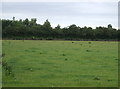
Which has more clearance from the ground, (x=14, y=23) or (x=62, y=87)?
(x=14, y=23)

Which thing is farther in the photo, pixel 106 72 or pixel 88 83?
pixel 106 72

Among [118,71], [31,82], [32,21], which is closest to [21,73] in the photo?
[31,82]

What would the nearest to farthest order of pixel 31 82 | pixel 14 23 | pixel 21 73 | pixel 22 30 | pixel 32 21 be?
pixel 31 82 → pixel 21 73 → pixel 22 30 → pixel 14 23 → pixel 32 21

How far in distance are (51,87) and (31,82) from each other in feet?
4.52

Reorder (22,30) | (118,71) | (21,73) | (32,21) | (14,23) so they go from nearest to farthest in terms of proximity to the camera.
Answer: (21,73), (118,71), (22,30), (14,23), (32,21)

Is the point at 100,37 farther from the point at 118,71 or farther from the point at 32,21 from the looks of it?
the point at 118,71

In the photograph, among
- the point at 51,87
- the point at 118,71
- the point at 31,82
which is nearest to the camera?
the point at 51,87

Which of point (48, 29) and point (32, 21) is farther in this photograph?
point (32, 21)

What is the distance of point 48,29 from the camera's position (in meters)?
90.9

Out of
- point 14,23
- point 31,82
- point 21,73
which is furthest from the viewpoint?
point 14,23

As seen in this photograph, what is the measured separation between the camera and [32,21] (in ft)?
362

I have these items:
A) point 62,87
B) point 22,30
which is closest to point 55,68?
point 62,87

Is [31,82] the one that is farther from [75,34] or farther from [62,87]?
[75,34]

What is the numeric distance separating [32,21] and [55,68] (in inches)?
3753
